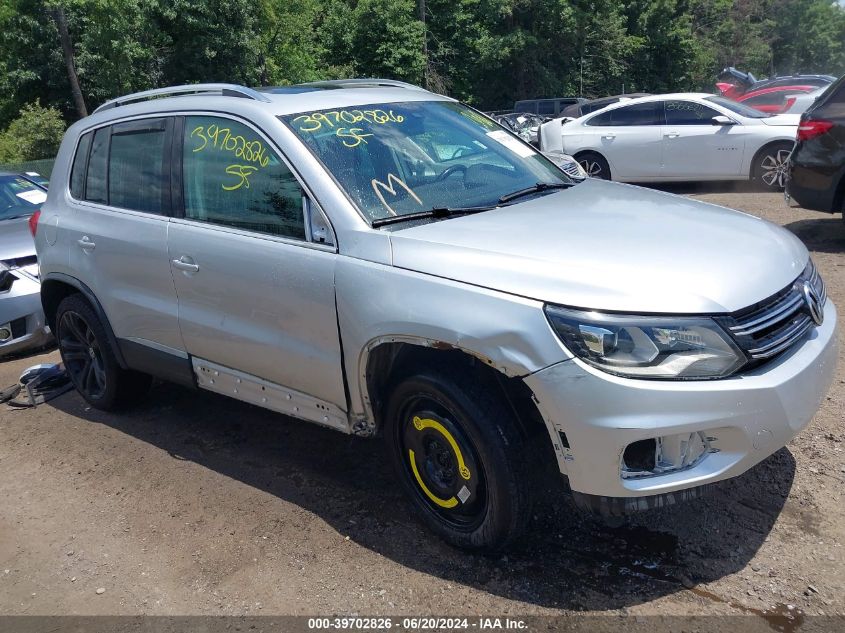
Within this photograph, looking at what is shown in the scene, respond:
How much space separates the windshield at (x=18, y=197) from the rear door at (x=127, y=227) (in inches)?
141

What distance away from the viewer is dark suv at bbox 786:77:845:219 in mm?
7383

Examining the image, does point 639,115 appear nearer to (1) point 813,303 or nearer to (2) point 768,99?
(2) point 768,99

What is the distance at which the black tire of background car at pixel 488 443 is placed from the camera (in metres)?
3.06

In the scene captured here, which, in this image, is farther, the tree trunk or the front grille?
the tree trunk

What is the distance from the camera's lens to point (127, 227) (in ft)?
14.9

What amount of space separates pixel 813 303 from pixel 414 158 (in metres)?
1.90

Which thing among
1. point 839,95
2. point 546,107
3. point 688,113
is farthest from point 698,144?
point 546,107

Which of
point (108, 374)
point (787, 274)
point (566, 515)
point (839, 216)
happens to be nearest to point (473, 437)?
point (566, 515)

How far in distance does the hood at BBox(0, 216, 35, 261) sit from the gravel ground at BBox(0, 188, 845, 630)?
2777 mm

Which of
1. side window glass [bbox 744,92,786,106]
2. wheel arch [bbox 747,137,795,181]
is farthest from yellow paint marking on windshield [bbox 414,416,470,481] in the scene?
side window glass [bbox 744,92,786,106]

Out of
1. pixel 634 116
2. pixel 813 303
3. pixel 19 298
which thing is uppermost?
pixel 813 303

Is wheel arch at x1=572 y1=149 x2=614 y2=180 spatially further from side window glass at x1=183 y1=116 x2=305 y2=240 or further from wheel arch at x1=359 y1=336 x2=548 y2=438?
wheel arch at x1=359 y1=336 x2=548 y2=438

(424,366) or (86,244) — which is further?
(86,244)

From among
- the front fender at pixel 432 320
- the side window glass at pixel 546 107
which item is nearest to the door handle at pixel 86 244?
the front fender at pixel 432 320
